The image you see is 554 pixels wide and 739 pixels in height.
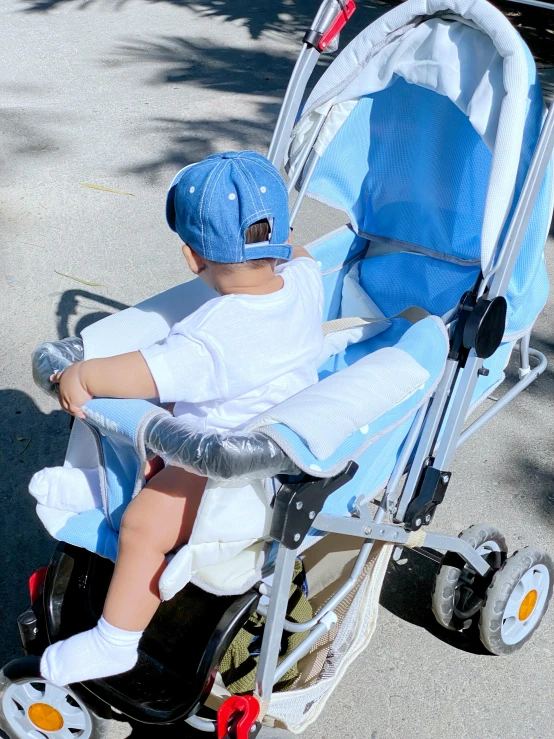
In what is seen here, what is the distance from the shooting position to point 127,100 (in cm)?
569

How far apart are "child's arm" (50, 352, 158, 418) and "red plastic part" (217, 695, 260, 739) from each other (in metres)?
0.64

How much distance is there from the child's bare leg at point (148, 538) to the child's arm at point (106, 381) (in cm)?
19

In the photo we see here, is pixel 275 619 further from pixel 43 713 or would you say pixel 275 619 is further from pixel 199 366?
pixel 43 713

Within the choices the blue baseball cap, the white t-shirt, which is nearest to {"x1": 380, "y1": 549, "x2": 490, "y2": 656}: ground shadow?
the white t-shirt

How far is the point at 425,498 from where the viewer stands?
201 centimetres

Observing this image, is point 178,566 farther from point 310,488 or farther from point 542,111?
point 542,111

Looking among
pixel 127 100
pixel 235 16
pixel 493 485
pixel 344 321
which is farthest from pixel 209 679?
pixel 235 16

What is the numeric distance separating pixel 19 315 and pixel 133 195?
125 cm

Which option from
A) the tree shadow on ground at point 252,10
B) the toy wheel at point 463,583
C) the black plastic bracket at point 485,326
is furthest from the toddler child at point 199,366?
the tree shadow on ground at point 252,10

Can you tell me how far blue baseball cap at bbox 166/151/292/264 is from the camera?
1.62m

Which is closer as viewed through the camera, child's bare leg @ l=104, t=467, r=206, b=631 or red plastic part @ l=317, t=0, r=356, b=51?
child's bare leg @ l=104, t=467, r=206, b=631

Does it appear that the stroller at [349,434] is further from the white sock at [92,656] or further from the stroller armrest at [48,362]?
the white sock at [92,656]

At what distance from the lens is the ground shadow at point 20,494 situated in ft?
7.97

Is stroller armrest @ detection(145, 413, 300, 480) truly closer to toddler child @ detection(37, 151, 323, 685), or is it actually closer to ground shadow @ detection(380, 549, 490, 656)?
toddler child @ detection(37, 151, 323, 685)
